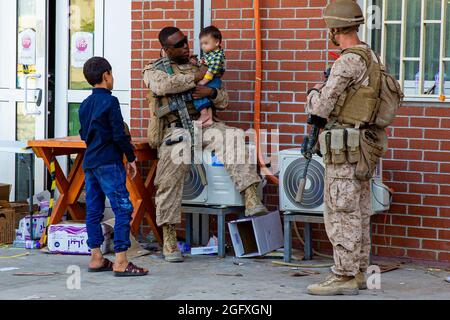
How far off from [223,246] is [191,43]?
1952 mm

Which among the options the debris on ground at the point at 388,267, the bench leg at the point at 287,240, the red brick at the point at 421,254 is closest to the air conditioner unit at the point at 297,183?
the bench leg at the point at 287,240

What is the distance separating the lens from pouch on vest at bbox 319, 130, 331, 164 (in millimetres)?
7285

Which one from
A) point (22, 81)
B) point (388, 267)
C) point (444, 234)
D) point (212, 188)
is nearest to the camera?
point (388, 267)

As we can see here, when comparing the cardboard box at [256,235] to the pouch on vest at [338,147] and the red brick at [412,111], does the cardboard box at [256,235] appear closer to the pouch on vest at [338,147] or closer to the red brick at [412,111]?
the red brick at [412,111]

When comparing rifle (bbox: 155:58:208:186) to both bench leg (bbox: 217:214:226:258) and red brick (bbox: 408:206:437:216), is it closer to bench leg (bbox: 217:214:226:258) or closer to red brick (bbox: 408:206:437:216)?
bench leg (bbox: 217:214:226:258)

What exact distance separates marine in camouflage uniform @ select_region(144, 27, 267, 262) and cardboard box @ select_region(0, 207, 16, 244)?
1708 millimetres

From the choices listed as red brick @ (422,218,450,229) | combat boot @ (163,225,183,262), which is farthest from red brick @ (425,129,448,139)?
combat boot @ (163,225,183,262)

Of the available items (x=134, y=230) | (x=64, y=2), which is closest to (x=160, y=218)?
(x=134, y=230)

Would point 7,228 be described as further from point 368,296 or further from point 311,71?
point 368,296

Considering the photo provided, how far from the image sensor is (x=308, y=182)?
28.1ft

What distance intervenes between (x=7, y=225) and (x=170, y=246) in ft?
6.14

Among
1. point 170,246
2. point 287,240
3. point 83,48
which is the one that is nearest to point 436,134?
point 287,240

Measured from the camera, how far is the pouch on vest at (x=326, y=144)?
7285mm

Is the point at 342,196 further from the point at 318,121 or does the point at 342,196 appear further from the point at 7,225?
the point at 7,225
